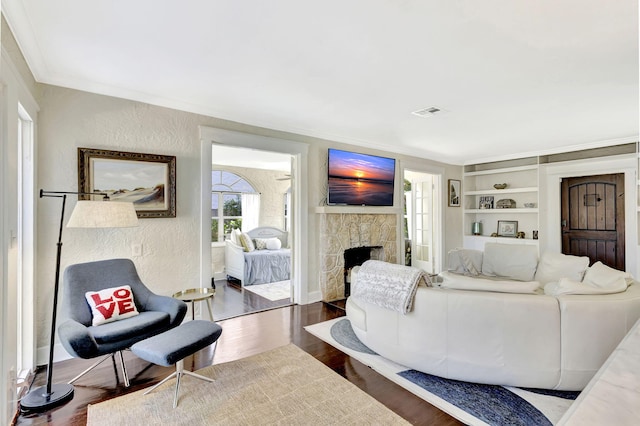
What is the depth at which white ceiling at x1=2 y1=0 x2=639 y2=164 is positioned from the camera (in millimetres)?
1866

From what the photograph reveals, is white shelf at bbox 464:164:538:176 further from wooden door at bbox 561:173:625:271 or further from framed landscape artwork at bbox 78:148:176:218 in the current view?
framed landscape artwork at bbox 78:148:176:218

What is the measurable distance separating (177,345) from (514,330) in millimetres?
2290

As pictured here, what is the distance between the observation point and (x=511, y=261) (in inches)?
177

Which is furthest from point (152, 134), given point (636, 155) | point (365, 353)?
point (636, 155)

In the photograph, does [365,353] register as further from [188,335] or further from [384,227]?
[384,227]

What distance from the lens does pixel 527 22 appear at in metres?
1.94

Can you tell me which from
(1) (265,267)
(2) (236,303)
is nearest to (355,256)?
(1) (265,267)

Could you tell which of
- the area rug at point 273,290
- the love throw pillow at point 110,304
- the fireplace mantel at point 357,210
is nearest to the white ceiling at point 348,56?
the fireplace mantel at point 357,210

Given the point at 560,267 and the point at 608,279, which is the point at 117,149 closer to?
the point at 608,279

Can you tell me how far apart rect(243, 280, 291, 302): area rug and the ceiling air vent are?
10.5ft

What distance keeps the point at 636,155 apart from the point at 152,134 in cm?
672

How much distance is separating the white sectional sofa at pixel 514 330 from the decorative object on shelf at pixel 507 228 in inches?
157

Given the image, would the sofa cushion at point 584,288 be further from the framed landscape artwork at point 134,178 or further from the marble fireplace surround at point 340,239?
the framed landscape artwork at point 134,178

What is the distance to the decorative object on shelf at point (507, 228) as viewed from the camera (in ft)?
20.9
